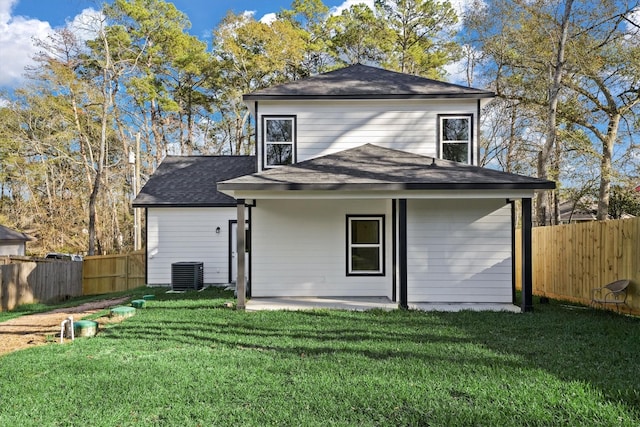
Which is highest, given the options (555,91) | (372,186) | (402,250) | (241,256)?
(555,91)

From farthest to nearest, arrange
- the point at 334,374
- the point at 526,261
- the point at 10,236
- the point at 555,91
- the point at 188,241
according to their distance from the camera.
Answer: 1. the point at 10,236
2. the point at 555,91
3. the point at 188,241
4. the point at 526,261
5. the point at 334,374

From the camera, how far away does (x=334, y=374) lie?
470 centimetres

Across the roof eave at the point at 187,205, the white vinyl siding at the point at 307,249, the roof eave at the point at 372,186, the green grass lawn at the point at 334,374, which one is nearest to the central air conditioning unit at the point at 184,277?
the roof eave at the point at 187,205

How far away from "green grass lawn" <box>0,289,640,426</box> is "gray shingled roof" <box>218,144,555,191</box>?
97.7 inches

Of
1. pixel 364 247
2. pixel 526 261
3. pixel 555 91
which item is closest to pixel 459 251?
pixel 526 261

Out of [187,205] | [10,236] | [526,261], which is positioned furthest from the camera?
[10,236]

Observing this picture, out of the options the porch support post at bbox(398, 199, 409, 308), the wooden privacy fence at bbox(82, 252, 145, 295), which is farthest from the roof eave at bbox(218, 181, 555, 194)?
the wooden privacy fence at bbox(82, 252, 145, 295)

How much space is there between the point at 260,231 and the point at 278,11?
20285 mm

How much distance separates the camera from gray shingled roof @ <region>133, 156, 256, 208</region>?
1321cm

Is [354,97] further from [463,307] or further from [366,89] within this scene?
[463,307]

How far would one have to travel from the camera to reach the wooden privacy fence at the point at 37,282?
39.1ft

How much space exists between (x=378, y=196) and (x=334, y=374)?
4.54 m

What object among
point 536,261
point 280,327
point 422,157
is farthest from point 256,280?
point 536,261

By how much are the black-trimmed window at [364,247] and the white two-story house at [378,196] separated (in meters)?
0.02
